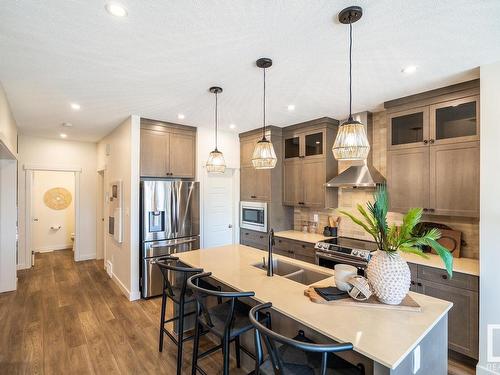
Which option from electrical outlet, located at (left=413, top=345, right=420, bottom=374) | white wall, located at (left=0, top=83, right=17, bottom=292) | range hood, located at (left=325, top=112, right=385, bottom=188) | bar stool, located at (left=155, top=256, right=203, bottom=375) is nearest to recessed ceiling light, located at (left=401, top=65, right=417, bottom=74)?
range hood, located at (left=325, top=112, right=385, bottom=188)

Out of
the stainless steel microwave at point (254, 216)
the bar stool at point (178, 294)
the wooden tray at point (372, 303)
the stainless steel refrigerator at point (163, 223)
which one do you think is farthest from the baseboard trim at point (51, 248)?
the wooden tray at point (372, 303)

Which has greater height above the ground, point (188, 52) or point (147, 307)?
point (188, 52)

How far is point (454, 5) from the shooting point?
151cm

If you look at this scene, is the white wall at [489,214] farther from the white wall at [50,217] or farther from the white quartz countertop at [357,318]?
the white wall at [50,217]

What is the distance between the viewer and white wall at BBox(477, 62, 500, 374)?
7.11 feet

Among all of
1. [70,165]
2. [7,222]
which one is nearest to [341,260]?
[7,222]

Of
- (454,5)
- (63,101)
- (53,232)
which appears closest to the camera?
(454,5)

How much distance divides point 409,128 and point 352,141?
1.78 metres

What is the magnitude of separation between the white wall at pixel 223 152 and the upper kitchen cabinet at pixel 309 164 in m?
0.97

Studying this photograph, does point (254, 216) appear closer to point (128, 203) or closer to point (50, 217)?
point (128, 203)

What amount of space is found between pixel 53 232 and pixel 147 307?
16.7ft

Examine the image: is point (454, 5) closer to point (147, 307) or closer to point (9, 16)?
point (9, 16)

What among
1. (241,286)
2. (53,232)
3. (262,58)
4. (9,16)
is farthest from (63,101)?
(53,232)

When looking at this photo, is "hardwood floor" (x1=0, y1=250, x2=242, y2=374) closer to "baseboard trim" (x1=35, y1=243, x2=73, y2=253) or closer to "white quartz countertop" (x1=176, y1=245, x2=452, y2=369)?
"white quartz countertop" (x1=176, y1=245, x2=452, y2=369)
